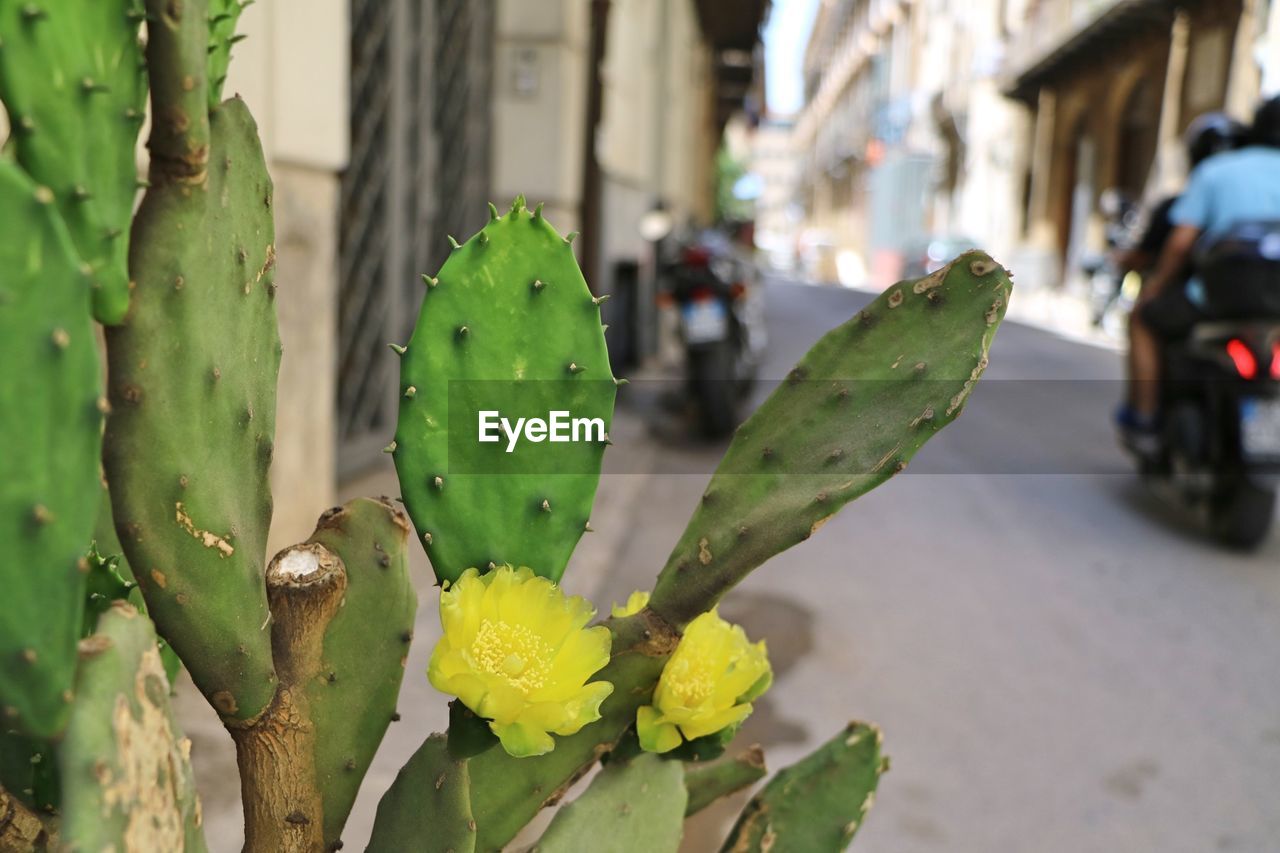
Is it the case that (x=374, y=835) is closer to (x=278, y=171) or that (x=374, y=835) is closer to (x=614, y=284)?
(x=278, y=171)

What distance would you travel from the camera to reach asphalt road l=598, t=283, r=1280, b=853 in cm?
268

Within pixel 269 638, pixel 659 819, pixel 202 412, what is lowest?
pixel 659 819

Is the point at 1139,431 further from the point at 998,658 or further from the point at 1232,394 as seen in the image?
the point at 998,658

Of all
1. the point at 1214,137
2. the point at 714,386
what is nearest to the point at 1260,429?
the point at 1214,137

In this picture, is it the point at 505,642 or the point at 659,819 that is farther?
the point at 659,819

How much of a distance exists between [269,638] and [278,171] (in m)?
2.66

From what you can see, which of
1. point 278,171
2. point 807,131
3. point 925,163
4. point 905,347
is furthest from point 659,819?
point 807,131

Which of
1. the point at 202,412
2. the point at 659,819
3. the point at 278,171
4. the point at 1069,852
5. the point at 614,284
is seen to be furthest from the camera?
the point at 614,284

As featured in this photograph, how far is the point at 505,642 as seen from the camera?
0.90 metres

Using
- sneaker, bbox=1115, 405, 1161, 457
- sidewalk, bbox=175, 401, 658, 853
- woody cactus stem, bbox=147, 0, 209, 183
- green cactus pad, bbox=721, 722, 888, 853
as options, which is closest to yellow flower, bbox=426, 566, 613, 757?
woody cactus stem, bbox=147, 0, 209, 183

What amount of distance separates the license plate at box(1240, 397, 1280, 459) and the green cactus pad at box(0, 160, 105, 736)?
4.49m

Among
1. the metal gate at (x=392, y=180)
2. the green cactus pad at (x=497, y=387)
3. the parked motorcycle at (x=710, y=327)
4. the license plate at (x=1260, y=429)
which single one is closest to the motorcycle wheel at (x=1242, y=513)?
the license plate at (x=1260, y=429)

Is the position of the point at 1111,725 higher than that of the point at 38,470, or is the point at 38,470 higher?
the point at 38,470

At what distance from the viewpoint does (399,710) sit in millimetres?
2855
